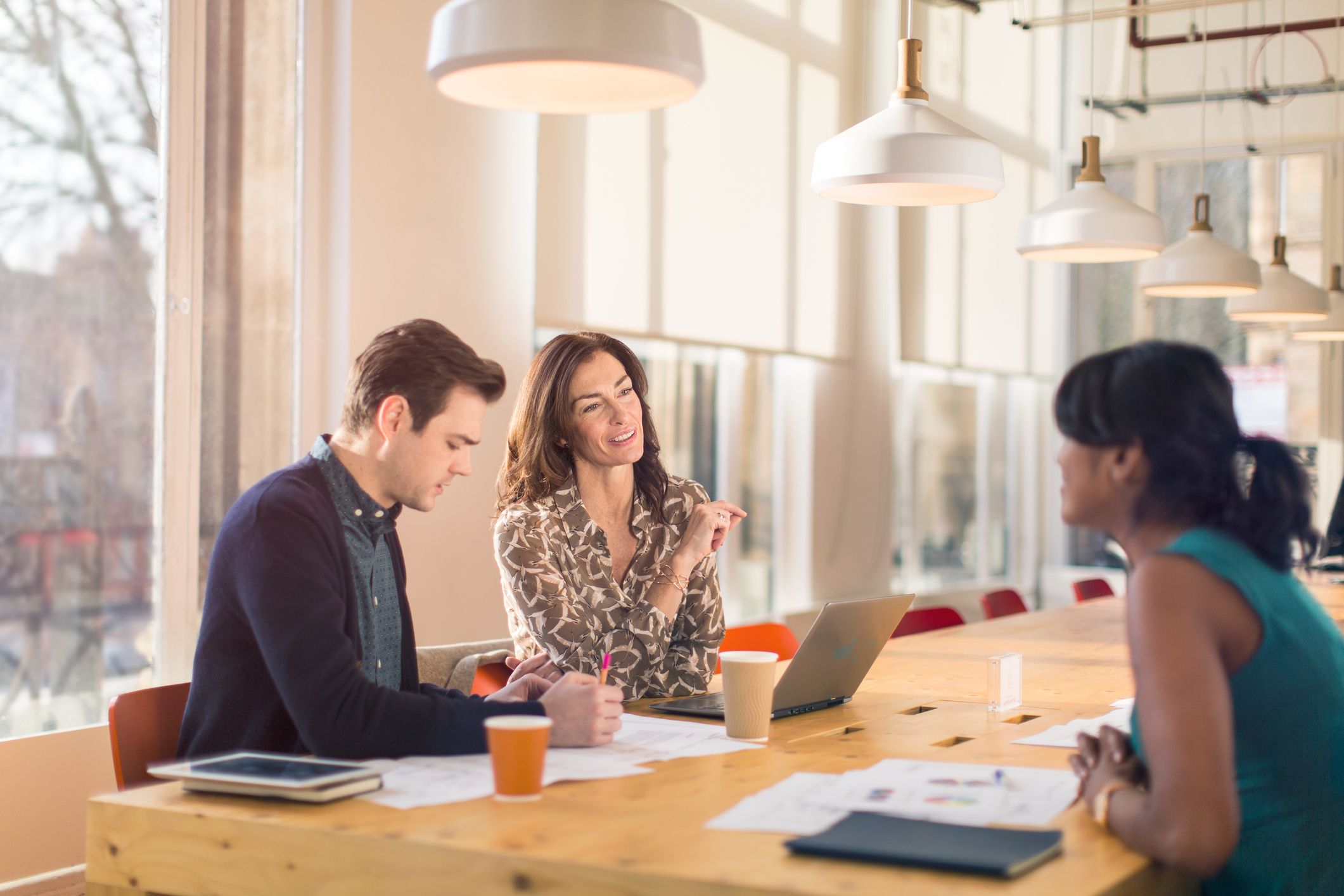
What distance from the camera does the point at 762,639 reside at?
3.39 m

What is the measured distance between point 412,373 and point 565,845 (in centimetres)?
97

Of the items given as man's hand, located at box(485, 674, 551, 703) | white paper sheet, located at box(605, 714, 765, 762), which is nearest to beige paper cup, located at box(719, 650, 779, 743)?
white paper sheet, located at box(605, 714, 765, 762)

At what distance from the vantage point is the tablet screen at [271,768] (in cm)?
173

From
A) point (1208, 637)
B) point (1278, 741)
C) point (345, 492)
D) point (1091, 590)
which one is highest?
point (345, 492)

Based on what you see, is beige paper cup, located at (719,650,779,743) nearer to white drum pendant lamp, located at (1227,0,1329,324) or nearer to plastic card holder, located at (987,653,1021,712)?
plastic card holder, located at (987,653,1021,712)

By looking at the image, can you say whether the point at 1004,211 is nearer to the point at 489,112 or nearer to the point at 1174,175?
the point at 1174,175

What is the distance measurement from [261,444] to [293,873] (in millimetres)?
2709

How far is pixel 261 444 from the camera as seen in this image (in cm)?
415

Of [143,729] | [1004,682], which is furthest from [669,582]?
[143,729]

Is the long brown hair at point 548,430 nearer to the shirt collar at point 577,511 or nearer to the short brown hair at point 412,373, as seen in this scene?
the shirt collar at point 577,511

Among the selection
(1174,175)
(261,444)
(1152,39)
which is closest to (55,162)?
(261,444)

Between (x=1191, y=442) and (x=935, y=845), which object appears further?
(x=1191, y=442)

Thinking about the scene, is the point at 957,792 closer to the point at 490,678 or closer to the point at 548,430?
the point at 490,678

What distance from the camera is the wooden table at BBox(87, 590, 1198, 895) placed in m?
1.44
